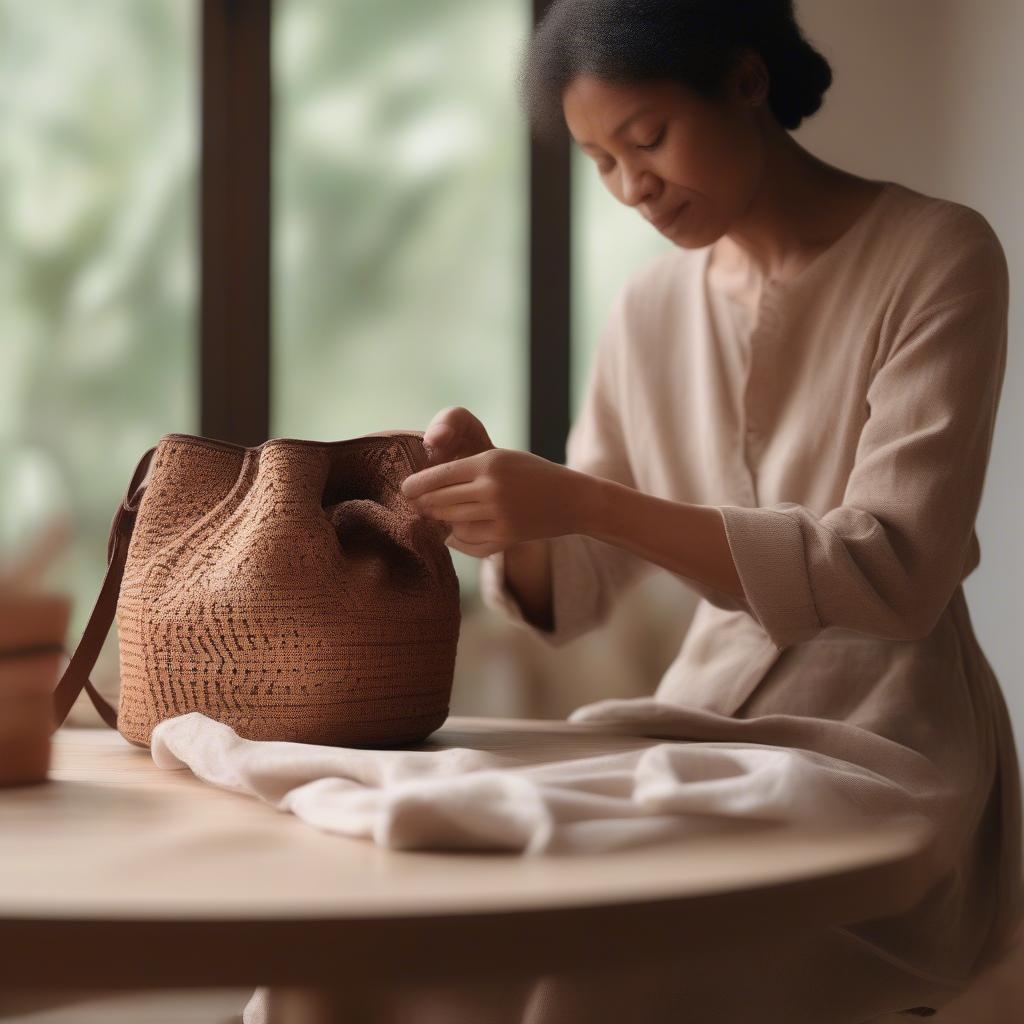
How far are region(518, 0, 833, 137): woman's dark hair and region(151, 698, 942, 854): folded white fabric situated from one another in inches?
24.8

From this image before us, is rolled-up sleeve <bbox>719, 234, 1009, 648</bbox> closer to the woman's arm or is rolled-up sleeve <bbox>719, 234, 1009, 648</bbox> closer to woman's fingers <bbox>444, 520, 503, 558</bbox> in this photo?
the woman's arm

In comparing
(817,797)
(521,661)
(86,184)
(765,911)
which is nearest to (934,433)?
(817,797)

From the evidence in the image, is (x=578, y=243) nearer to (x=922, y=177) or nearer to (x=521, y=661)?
(x=922, y=177)

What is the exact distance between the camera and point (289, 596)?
0.73 meters

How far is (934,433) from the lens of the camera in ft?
2.99

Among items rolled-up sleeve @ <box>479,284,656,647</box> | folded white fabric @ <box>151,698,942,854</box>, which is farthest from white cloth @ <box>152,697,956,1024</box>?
rolled-up sleeve @ <box>479,284,656,647</box>

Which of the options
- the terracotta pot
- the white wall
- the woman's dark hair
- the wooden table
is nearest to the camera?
the wooden table

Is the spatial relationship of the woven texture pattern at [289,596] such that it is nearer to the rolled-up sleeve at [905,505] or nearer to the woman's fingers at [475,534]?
the woman's fingers at [475,534]

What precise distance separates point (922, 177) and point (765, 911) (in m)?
1.64

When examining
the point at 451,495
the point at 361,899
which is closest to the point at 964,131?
the point at 451,495

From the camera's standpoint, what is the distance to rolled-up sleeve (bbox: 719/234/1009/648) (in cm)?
84

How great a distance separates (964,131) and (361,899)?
5.47 ft

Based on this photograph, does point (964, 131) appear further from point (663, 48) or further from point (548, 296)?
point (663, 48)

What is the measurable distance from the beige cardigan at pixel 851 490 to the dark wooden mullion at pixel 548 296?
2.07ft
